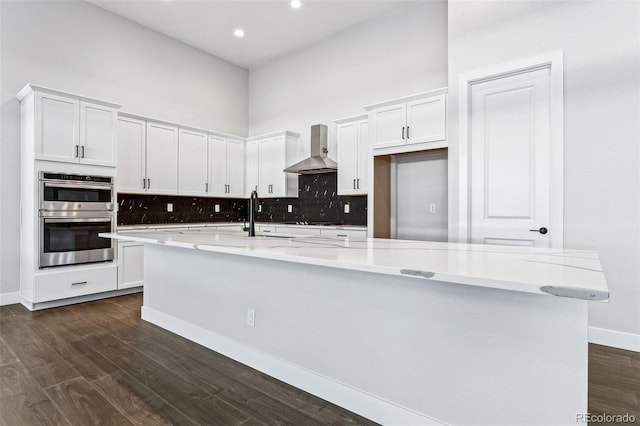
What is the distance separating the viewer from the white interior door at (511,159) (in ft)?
10.2

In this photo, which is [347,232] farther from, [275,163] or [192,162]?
[192,162]

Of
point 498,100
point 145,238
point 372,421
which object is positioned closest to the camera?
point 372,421

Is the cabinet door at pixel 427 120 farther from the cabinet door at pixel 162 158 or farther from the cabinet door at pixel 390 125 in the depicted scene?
the cabinet door at pixel 162 158

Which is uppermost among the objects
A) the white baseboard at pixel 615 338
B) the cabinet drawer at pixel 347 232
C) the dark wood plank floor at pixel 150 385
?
the cabinet drawer at pixel 347 232

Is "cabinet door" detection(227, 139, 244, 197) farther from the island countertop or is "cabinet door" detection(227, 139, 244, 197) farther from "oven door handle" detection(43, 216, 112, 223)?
the island countertop

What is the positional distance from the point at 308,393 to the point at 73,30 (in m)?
5.15

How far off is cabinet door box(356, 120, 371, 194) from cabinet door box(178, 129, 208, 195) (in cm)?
255

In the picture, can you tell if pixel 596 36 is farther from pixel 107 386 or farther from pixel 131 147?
pixel 131 147

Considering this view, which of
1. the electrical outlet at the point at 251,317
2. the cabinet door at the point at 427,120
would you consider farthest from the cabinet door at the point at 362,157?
the electrical outlet at the point at 251,317

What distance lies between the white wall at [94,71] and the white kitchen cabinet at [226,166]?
0.48 meters

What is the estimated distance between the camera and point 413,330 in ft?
5.33

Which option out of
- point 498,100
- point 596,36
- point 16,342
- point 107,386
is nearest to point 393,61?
point 498,100

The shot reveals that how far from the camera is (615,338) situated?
281cm

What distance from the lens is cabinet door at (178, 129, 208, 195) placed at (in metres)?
5.26
